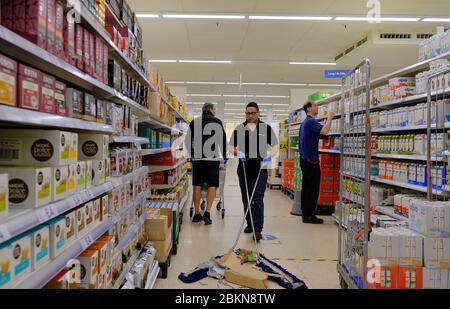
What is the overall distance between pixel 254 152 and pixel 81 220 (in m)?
3.18

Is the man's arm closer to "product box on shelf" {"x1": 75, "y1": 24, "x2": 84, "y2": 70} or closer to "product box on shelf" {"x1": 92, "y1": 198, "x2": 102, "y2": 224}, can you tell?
"product box on shelf" {"x1": 92, "y1": 198, "x2": 102, "y2": 224}

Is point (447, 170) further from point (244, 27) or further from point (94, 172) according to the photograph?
point (244, 27)

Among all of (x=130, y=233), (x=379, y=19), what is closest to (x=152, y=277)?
(x=130, y=233)

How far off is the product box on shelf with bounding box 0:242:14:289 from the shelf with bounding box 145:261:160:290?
1565 mm

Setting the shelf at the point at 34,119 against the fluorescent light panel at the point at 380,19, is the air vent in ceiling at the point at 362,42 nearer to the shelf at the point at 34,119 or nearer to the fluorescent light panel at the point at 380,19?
the fluorescent light panel at the point at 380,19

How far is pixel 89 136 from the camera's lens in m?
2.05

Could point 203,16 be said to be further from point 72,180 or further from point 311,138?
point 72,180

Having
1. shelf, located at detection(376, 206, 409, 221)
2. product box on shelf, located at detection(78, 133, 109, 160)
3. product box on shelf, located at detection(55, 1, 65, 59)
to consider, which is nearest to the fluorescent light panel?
shelf, located at detection(376, 206, 409, 221)

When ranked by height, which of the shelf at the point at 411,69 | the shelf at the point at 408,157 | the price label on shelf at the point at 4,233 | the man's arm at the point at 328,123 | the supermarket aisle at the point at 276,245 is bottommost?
the supermarket aisle at the point at 276,245

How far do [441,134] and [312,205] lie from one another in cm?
260

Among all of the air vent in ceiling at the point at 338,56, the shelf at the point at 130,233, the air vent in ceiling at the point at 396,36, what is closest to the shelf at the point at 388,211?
the shelf at the point at 130,233

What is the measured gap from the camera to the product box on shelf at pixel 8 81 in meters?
1.14

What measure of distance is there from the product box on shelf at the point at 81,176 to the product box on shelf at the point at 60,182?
0.14 meters
